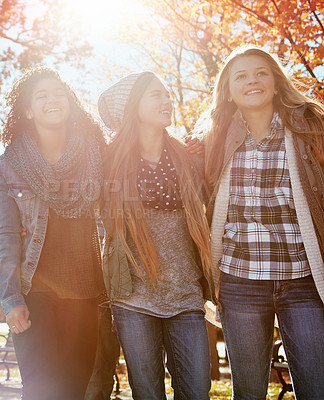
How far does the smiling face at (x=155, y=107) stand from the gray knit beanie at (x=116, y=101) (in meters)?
0.12

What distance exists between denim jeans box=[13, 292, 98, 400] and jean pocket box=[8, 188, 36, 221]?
1.63ft

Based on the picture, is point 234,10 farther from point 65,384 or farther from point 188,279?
point 65,384

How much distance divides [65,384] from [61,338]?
0.27m

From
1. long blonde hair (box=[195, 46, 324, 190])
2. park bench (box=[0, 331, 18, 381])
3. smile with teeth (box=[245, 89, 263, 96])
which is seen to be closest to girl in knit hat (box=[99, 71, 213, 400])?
long blonde hair (box=[195, 46, 324, 190])

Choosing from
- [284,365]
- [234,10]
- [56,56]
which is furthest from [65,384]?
[56,56]

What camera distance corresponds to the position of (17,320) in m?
2.81

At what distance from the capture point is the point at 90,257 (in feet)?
10.4

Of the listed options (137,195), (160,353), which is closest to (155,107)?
(137,195)

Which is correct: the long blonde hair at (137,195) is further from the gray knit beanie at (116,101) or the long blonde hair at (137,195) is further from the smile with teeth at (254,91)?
the smile with teeth at (254,91)

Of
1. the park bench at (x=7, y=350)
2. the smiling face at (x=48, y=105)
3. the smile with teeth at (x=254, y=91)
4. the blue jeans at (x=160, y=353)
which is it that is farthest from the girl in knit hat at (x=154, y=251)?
the park bench at (x=7, y=350)

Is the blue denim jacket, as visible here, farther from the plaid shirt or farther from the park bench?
the park bench

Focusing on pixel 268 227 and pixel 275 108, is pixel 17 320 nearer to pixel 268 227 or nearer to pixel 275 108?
pixel 268 227

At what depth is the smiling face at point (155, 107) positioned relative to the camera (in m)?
3.16

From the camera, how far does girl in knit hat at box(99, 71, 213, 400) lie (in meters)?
2.85
